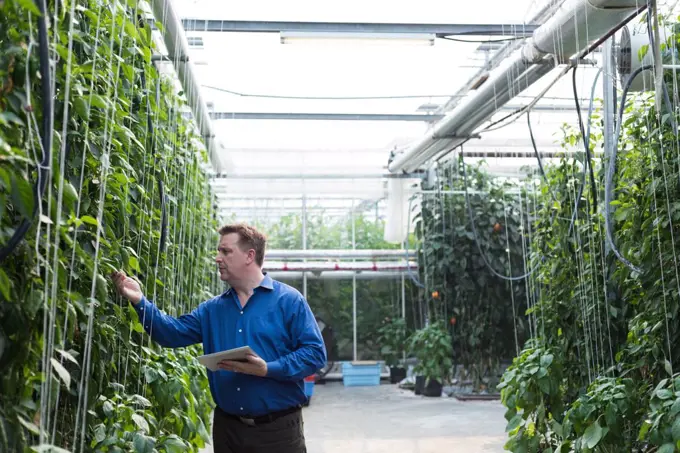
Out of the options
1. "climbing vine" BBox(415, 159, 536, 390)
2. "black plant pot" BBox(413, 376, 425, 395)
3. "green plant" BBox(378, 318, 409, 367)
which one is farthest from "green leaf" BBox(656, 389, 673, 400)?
"green plant" BBox(378, 318, 409, 367)

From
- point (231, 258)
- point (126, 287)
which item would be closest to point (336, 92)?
point (231, 258)

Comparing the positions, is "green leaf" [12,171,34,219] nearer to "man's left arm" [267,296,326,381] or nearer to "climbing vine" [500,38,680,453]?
"man's left arm" [267,296,326,381]

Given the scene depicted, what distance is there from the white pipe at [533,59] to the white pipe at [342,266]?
11.1ft

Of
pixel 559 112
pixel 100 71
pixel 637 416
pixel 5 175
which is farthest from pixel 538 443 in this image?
pixel 559 112

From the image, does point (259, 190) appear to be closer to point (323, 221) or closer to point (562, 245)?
point (323, 221)

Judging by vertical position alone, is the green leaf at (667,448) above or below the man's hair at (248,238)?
below

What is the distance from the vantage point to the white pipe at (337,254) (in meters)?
11.9

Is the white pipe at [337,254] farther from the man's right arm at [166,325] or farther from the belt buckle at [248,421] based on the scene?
the belt buckle at [248,421]

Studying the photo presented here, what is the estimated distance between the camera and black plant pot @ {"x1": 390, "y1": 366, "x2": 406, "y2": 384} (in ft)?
38.5

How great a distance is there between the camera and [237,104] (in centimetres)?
858

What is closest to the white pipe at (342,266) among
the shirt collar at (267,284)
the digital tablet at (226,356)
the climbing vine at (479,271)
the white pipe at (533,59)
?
the climbing vine at (479,271)

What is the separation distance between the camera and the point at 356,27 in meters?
5.65

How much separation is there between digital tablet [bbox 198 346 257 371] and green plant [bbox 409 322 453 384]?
7.24m

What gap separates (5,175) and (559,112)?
819 centimetres
